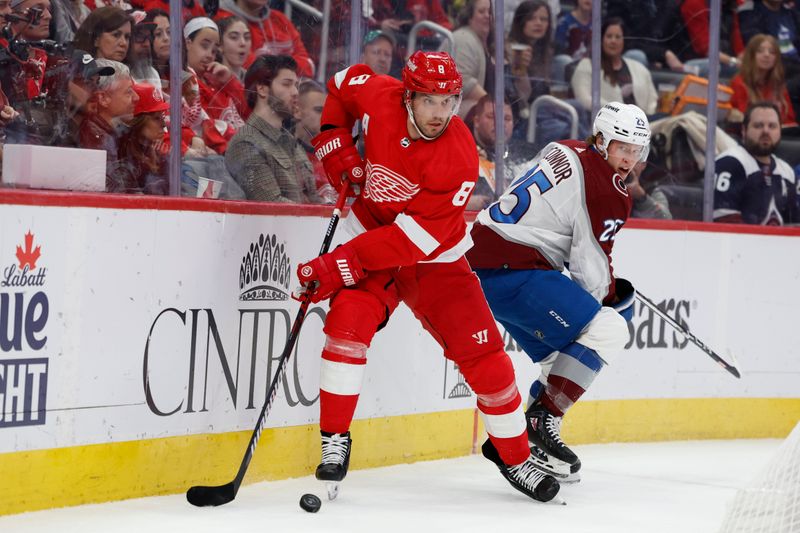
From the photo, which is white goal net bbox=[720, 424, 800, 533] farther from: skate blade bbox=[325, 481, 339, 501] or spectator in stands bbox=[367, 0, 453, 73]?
spectator in stands bbox=[367, 0, 453, 73]

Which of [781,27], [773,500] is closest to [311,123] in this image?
[773,500]

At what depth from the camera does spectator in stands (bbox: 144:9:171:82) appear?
382 centimetres

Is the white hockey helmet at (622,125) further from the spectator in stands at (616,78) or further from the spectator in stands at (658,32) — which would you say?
the spectator in stands at (658,32)

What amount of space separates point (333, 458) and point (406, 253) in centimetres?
61

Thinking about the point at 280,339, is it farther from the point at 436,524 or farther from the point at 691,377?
the point at 691,377

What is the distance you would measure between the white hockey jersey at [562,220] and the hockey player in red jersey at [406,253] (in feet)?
1.27

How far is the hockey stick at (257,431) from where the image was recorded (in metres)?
3.48

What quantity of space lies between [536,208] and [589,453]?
1259mm

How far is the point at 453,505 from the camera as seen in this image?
152 inches

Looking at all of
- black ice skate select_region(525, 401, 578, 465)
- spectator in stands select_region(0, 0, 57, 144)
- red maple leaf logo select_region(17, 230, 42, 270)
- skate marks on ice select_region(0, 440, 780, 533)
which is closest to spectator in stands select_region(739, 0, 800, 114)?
skate marks on ice select_region(0, 440, 780, 533)

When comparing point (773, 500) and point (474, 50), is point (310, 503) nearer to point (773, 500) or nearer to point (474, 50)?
point (773, 500)

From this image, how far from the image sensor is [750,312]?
18.9 feet

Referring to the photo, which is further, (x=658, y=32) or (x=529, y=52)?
(x=658, y=32)

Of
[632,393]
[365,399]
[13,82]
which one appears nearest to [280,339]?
[365,399]
